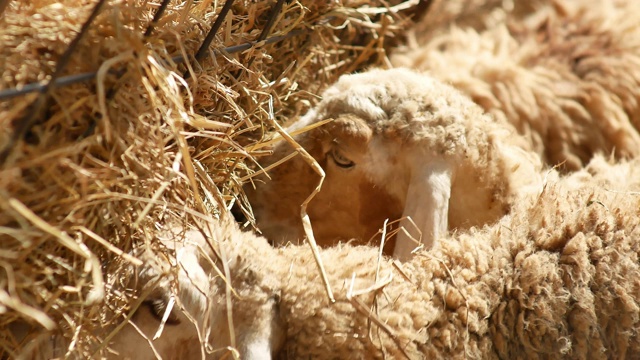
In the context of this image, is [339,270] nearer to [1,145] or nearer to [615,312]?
[615,312]

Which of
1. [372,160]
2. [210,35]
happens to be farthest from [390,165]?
[210,35]

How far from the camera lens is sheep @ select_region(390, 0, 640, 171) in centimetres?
423

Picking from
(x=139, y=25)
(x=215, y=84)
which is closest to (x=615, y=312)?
(x=215, y=84)

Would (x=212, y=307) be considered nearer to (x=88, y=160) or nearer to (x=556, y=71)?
(x=88, y=160)

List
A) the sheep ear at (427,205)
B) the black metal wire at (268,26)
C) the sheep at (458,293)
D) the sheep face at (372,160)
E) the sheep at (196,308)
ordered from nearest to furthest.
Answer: the sheep at (196,308) < the sheep at (458,293) < the black metal wire at (268,26) < the sheep ear at (427,205) < the sheep face at (372,160)

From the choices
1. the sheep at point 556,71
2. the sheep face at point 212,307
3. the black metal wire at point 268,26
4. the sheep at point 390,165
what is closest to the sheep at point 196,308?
the sheep face at point 212,307

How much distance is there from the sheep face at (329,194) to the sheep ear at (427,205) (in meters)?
0.16

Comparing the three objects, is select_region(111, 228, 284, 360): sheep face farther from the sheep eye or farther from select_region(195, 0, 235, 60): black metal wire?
the sheep eye

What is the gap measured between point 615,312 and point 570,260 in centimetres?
20

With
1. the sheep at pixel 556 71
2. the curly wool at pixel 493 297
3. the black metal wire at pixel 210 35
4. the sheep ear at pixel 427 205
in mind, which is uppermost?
the black metal wire at pixel 210 35

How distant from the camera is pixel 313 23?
3480 millimetres

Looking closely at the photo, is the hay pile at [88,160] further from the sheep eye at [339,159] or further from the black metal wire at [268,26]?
the sheep eye at [339,159]

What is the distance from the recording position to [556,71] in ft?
14.6

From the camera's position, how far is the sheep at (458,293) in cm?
235
